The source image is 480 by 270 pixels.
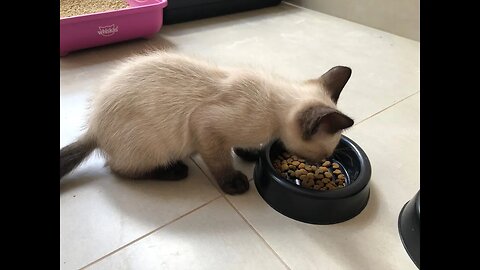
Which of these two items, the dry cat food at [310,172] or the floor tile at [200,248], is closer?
the floor tile at [200,248]

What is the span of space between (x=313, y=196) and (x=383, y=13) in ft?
6.20

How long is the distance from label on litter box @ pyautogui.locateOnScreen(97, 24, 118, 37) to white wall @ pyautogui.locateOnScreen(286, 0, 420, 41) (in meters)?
1.58

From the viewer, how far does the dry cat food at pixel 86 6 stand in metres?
2.07

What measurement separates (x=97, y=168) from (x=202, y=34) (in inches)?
52.6

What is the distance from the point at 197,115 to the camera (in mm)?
1160

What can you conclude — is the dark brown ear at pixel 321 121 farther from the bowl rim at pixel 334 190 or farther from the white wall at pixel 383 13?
the white wall at pixel 383 13

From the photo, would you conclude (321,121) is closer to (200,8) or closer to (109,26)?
(109,26)

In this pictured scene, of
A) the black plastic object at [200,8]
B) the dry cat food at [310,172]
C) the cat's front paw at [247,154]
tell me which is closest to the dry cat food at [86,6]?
the black plastic object at [200,8]

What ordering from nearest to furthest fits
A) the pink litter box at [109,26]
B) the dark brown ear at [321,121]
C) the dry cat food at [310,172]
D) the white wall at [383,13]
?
the dark brown ear at [321,121], the dry cat food at [310,172], the pink litter box at [109,26], the white wall at [383,13]

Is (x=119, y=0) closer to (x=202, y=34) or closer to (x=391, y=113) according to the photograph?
(x=202, y=34)

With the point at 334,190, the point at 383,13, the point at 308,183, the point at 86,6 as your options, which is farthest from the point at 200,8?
the point at 334,190
